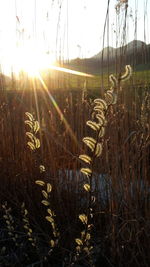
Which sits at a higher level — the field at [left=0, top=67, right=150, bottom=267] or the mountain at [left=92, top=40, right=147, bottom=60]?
→ the mountain at [left=92, top=40, right=147, bottom=60]

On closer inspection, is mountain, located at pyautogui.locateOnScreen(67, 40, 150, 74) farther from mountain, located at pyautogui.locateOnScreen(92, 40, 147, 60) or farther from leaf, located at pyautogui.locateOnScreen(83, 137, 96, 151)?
leaf, located at pyautogui.locateOnScreen(83, 137, 96, 151)

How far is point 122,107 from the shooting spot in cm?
144

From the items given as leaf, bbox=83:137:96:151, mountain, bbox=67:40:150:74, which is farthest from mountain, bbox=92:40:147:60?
leaf, bbox=83:137:96:151

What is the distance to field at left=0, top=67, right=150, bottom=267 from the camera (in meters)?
1.17

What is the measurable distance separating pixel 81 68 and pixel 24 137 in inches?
17.4

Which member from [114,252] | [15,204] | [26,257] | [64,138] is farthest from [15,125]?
[114,252]

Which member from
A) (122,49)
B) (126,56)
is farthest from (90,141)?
(126,56)

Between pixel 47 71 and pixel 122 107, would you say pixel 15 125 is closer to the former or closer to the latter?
pixel 47 71

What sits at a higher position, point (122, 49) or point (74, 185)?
point (122, 49)

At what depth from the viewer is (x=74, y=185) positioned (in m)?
1.52

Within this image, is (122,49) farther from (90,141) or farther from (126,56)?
(90,141)

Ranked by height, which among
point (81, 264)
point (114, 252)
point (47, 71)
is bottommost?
point (81, 264)

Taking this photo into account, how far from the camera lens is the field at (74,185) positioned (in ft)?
3.82

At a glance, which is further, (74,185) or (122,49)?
(74,185)
